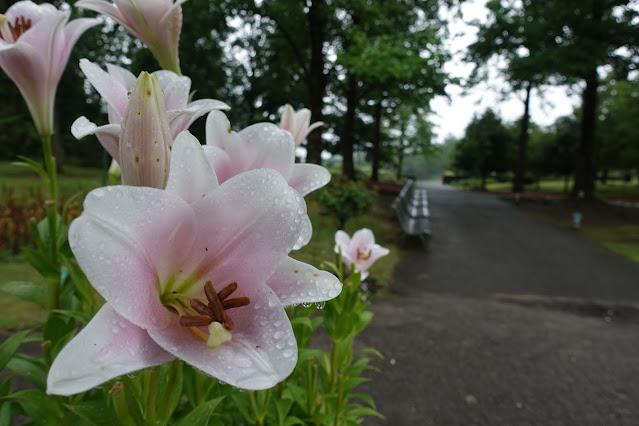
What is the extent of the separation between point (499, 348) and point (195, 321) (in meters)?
4.19

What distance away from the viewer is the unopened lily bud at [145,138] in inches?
19.9

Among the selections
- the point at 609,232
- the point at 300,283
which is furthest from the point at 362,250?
the point at 609,232

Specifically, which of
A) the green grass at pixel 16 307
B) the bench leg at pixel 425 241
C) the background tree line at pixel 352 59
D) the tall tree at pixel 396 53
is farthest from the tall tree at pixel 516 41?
the green grass at pixel 16 307

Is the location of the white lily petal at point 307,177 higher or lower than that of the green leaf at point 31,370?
higher

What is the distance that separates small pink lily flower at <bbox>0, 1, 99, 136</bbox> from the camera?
2.56 feet

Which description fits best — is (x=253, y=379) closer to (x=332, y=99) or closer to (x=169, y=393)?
(x=169, y=393)

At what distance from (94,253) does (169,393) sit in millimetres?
262

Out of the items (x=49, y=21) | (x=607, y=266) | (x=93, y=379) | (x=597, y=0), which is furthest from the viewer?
(x=597, y=0)

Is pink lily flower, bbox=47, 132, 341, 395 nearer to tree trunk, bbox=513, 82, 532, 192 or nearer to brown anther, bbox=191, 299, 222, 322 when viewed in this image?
brown anther, bbox=191, 299, 222, 322

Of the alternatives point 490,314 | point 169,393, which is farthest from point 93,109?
point 169,393

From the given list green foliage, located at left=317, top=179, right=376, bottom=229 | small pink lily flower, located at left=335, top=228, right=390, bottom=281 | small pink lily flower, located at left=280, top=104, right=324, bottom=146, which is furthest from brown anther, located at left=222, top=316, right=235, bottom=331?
green foliage, located at left=317, top=179, right=376, bottom=229

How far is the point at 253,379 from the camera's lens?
46cm

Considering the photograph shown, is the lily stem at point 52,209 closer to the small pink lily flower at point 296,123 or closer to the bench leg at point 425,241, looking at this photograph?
the small pink lily flower at point 296,123

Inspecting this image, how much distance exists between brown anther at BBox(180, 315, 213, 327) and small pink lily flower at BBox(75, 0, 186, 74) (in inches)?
20.5
